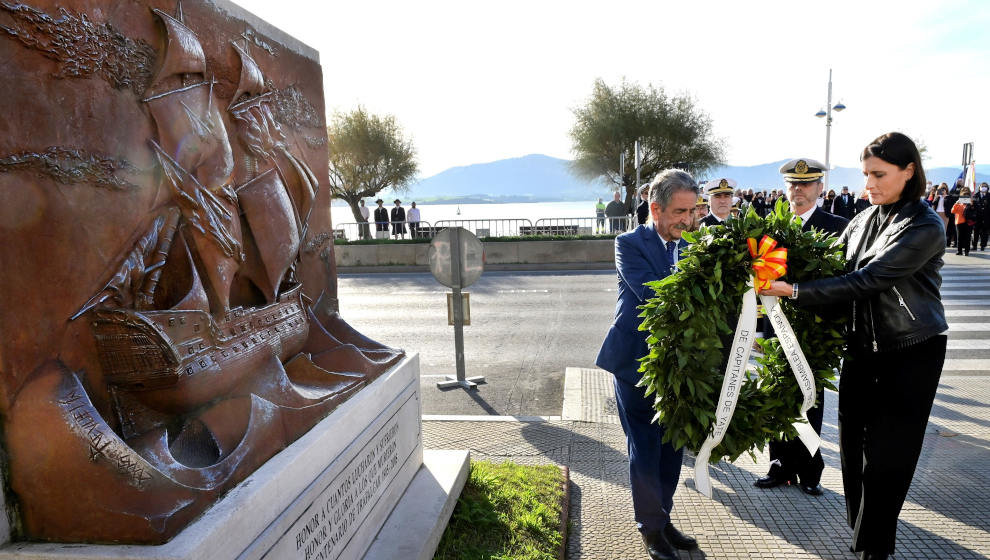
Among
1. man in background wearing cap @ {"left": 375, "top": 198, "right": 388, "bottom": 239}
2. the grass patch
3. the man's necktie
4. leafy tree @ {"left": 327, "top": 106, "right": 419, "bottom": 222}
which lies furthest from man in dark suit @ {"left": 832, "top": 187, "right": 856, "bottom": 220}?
the grass patch

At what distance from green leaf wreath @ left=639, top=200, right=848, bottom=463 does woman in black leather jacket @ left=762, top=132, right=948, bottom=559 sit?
0.18 metres

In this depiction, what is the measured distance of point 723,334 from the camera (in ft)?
11.7

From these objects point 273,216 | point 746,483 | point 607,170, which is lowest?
point 746,483

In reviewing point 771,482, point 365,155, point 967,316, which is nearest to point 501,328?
point 771,482

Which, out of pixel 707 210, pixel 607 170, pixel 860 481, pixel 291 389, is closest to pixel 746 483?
pixel 860 481

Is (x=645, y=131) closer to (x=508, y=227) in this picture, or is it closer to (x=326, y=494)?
(x=508, y=227)

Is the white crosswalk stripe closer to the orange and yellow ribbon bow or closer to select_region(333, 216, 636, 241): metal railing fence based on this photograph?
the orange and yellow ribbon bow

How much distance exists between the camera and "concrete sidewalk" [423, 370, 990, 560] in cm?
351

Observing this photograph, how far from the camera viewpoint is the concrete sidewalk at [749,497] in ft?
11.5

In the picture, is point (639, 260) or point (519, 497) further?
point (519, 497)

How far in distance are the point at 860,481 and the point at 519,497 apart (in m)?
2.03

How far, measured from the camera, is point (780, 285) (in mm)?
3285

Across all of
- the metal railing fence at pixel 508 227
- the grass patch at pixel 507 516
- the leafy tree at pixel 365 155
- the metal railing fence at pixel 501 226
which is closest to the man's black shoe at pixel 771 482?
the grass patch at pixel 507 516

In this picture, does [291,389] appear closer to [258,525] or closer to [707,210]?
[258,525]
